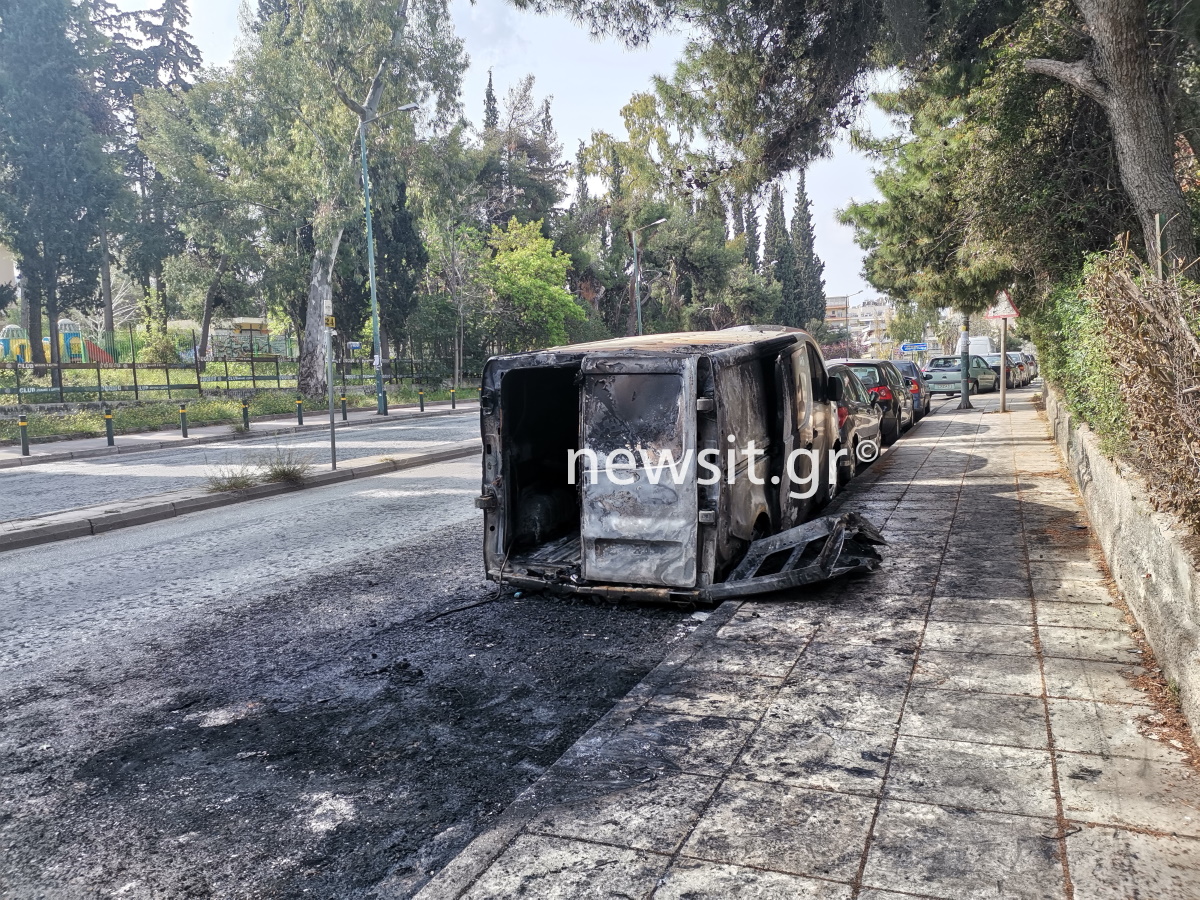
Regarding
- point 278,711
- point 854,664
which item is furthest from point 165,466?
→ point 854,664

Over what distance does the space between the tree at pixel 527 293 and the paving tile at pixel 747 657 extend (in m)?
39.3

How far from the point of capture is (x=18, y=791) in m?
3.73

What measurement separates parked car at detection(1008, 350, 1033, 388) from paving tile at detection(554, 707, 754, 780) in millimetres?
35763

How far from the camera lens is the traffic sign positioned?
17.9 meters

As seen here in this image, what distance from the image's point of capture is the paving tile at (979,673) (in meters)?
4.26

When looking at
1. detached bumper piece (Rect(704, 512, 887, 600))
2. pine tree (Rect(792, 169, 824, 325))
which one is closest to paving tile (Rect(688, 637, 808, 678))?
detached bumper piece (Rect(704, 512, 887, 600))

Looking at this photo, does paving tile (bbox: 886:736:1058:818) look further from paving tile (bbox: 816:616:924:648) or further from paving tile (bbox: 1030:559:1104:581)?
paving tile (bbox: 1030:559:1104:581)

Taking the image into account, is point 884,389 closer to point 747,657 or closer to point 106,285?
point 747,657

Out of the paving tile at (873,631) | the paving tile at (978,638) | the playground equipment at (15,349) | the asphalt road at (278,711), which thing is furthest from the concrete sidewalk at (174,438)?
the paving tile at (978,638)

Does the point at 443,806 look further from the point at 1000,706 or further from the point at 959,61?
the point at 959,61

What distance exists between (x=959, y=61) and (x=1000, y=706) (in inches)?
414

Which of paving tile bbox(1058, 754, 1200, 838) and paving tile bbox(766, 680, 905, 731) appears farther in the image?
paving tile bbox(766, 680, 905, 731)

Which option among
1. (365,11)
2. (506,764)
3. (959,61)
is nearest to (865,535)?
(506,764)

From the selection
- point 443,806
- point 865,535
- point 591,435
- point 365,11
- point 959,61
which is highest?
point 365,11
